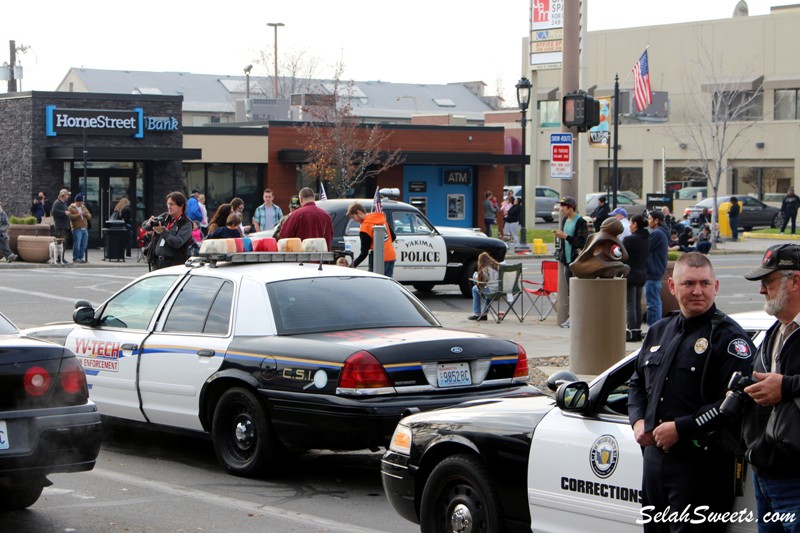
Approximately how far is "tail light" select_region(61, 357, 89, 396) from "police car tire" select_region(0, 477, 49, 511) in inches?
27.1

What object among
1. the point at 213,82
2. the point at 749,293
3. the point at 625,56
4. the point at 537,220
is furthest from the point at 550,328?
the point at 213,82

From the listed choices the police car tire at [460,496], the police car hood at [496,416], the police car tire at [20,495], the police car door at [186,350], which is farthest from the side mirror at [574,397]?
the police car door at [186,350]

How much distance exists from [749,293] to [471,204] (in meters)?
23.2

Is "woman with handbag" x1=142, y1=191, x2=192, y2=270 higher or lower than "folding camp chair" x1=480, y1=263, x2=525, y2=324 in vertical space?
higher

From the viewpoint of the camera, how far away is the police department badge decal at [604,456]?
516 centimetres

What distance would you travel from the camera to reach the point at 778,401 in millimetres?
4191

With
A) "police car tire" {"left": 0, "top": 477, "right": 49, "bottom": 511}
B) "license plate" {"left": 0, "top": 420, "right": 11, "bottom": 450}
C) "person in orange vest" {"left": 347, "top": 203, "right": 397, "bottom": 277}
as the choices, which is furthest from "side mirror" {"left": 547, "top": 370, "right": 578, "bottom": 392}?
"person in orange vest" {"left": 347, "top": 203, "right": 397, "bottom": 277}

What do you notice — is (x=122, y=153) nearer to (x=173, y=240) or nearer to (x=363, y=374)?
(x=173, y=240)

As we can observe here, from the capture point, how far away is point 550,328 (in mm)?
17422

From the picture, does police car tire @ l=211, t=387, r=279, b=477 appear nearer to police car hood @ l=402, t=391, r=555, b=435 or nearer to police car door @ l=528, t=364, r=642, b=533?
police car hood @ l=402, t=391, r=555, b=435

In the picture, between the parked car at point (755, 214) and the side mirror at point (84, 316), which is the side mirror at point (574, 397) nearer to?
the side mirror at point (84, 316)

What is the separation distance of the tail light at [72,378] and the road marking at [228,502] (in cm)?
132

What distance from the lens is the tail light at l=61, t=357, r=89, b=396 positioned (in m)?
6.91

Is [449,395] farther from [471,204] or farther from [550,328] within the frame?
[471,204]
